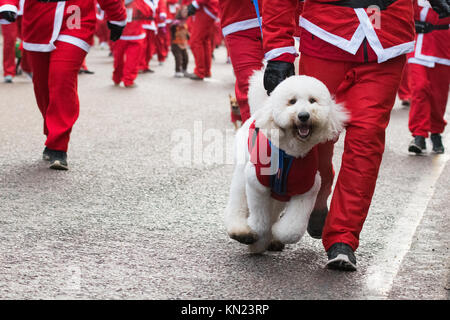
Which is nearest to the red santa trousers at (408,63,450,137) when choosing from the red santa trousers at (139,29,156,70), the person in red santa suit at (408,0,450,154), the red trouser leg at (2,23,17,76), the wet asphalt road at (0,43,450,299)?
the person in red santa suit at (408,0,450,154)

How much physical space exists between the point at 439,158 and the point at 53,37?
408cm

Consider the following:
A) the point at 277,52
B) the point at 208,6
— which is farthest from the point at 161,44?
the point at 277,52

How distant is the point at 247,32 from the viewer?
5871mm

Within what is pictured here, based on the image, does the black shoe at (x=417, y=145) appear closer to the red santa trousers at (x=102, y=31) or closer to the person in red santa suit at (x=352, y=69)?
the person in red santa suit at (x=352, y=69)

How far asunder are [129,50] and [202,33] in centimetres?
251

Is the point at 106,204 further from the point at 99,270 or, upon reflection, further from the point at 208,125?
the point at 208,125

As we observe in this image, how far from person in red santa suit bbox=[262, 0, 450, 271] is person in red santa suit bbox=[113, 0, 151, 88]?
10.3 m

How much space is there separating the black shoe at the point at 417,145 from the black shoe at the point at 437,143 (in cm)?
16

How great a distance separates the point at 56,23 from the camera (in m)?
7.28

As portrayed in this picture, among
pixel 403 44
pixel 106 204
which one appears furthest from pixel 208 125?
pixel 403 44

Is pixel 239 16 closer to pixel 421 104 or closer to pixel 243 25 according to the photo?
pixel 243 25

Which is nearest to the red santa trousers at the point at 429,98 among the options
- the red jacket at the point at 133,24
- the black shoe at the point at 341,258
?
the black shoe at the point at 341,258

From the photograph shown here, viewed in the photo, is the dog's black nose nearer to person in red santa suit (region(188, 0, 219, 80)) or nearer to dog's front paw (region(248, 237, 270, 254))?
dog's front paw (region(248, 237, 270, 254))

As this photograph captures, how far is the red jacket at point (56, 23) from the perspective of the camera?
730 centimetres
